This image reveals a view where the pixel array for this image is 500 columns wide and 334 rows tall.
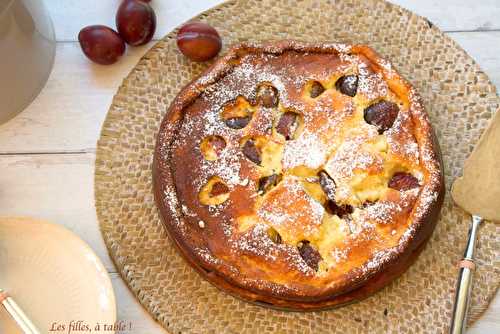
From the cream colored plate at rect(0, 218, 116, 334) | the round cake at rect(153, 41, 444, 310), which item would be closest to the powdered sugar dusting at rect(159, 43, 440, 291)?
the round cake at rect(153, 41, 444, 310)

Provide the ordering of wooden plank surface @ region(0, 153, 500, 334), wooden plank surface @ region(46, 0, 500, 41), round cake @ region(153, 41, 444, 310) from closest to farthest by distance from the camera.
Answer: round cake @ region(153, 41, 444, 310), wooden plank surface @ region(0, 153, 500, 334), wooden plank surface @ region(46, 0, 500, 41)

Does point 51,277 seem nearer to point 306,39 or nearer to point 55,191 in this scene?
point 55,191

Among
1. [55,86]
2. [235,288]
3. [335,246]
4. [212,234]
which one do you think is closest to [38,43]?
[55,86]

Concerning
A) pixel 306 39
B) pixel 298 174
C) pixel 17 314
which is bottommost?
pixel 17 314

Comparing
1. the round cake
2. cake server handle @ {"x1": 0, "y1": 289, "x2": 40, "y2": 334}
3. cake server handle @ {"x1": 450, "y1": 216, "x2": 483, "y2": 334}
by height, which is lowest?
cake server handle @ {"x1": 0, "y1": 289, "x2": 40, "y2": 334}

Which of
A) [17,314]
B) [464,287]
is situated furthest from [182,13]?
[464,287]

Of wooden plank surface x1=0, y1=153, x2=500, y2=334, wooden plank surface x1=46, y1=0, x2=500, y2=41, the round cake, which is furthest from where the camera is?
wooden plank surface x1=46, y1=0, x2=500, y2=41

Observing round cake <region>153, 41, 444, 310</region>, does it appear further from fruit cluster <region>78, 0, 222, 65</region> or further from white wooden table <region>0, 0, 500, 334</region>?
white wooden table <region>0, 0, 500, 334</region>
